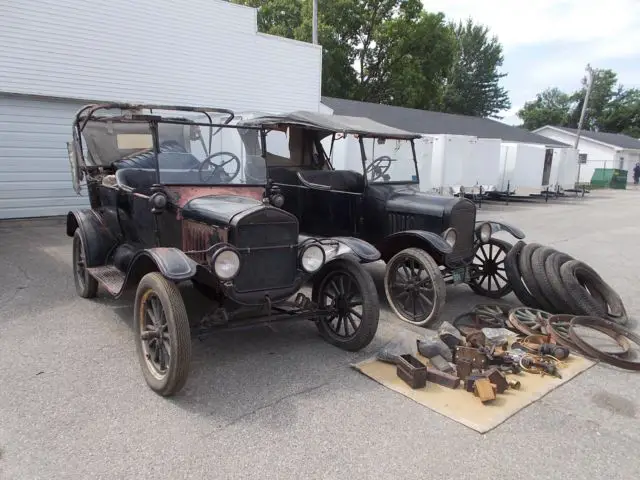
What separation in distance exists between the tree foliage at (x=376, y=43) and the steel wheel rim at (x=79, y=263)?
26.8 metres

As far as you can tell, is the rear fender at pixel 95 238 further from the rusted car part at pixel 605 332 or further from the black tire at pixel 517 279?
the rusted car part at pixel 605 332

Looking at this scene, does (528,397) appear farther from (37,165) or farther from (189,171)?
(37,165)

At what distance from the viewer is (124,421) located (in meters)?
3.21

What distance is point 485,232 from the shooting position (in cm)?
623

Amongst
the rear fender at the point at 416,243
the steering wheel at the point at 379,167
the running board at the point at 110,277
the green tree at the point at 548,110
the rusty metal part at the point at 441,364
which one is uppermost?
the green tree at the point at 548,110

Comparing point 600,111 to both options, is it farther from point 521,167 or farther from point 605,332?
point 605,332

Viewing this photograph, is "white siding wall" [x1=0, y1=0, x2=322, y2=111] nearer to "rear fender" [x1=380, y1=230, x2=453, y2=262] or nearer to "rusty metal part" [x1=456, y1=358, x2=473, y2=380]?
"rear fender" [x1=380, y1=230, x2=453, y2=262]

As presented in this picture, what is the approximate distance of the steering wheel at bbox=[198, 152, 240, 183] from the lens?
184 inches

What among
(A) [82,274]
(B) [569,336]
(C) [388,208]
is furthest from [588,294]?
(A) [82,274]

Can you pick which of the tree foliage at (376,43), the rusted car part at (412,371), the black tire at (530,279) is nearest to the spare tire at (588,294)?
the black tire at (530,279)

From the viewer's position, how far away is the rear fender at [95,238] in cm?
529

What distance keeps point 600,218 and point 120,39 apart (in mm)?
15163

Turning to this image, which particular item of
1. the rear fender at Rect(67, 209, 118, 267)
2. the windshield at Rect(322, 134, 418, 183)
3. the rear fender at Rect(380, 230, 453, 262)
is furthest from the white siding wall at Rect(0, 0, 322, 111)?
the rear fender at Rect(380, 230, 453, 262)

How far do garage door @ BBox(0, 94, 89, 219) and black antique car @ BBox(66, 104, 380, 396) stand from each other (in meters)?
6.58
